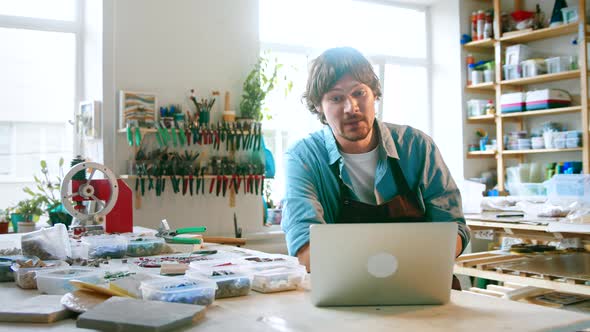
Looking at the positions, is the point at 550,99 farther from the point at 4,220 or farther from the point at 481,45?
the point at 4,220

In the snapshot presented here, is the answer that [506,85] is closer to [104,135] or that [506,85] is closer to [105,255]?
[104,135]

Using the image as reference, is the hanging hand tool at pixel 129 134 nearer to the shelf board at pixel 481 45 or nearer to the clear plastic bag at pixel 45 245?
the clear plastic bag at pixel 45 245

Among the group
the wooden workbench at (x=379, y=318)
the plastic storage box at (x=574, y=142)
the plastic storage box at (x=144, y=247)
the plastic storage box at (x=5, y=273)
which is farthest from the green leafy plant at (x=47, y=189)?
the plastic storage box at (x=574, y=142)

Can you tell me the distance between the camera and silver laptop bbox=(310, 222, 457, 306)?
1.28 meters

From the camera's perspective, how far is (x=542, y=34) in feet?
18.2

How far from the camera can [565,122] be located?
561 centimetres

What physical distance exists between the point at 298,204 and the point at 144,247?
1.95 feet

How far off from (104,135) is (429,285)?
3.45 m

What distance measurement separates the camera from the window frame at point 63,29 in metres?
4.45

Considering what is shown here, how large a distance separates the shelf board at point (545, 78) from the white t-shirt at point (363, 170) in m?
3.84

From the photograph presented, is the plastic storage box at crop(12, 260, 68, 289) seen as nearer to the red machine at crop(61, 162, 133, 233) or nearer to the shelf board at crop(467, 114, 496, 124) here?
the red machine at crop(61, 162, 133, 233)

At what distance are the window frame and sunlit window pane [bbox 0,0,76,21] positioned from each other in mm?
33

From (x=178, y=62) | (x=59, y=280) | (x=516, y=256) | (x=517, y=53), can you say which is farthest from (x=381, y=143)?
(x=517, y=53)

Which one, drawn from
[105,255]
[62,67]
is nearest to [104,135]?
[62,67]
